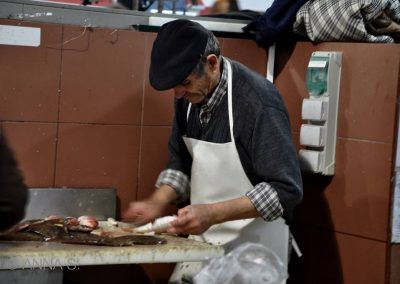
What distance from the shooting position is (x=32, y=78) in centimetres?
354

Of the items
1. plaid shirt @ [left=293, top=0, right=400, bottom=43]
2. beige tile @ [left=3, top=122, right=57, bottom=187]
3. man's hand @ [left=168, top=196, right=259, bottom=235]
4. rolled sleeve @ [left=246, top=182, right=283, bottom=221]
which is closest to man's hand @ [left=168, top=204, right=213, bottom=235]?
man's hand @ [left=168, top=196, right=259, bottom=235]

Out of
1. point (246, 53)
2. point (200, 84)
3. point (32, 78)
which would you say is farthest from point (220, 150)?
point (32, 78)

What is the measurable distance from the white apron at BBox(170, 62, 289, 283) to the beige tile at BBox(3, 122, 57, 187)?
2.44 ft

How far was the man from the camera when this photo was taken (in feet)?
9.91

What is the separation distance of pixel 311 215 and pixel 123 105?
1105 mm

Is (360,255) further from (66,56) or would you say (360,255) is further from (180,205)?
(66,56)

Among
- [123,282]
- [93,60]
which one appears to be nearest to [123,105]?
[93,60]

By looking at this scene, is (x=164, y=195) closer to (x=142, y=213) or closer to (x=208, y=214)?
(x=142, y=213)

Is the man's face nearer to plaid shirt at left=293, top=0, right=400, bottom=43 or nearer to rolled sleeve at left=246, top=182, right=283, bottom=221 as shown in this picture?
rolled sleeve at left=246, top=182, right=283, bottom=221

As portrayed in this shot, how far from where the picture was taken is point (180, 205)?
3.74 meters

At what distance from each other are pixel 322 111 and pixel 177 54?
34.7 inches

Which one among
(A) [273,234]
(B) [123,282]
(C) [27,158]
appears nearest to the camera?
(A) [273,234]

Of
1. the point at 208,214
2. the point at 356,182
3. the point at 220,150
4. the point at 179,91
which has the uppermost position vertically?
the point at 179,91

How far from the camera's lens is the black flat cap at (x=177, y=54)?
9.85 feet
